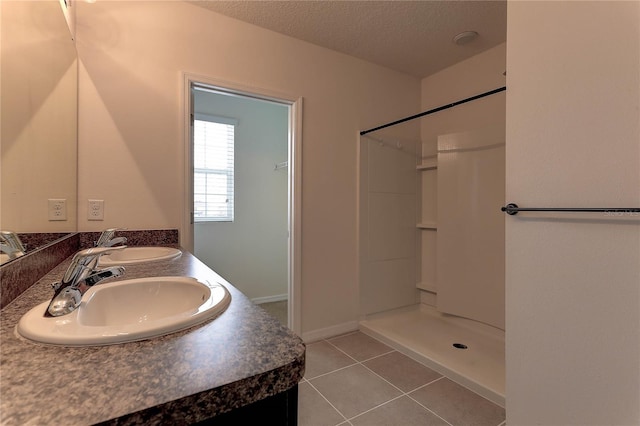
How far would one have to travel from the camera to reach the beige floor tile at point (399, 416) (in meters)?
1.51

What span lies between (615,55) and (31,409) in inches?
65.9

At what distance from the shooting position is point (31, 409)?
35cm

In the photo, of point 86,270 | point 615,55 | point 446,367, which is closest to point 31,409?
point 86,270

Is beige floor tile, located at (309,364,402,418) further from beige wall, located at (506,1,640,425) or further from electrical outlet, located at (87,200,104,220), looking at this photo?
electrical outlet, located at (87,200,104,220)

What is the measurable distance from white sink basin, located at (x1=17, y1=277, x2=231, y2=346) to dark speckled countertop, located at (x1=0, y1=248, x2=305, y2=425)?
0.05 feet

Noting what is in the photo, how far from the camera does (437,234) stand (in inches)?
111

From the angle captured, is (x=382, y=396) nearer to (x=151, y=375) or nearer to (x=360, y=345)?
(x=360, y=345)

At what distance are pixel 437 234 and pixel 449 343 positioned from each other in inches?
37.6

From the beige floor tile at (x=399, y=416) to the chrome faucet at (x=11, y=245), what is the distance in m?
1.54

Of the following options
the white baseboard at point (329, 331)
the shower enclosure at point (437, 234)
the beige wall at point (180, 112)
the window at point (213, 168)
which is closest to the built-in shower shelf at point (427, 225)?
the shower enclosure at point (437, 234)

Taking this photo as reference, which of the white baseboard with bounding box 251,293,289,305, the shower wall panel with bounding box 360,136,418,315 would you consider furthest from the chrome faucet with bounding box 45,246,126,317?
the white baseboard with bounding box 251,293,289,305

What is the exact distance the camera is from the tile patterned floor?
1544 millimetres

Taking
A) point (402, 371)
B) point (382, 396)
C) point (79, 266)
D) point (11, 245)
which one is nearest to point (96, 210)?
point (11, 245)

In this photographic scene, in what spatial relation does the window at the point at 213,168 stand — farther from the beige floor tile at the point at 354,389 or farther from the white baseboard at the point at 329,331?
the beige floor tile at the point at 354,389
